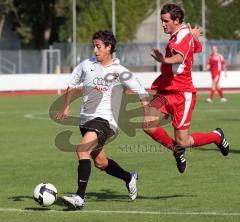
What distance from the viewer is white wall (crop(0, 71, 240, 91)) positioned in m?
49.8

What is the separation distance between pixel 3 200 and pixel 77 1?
63.4 m

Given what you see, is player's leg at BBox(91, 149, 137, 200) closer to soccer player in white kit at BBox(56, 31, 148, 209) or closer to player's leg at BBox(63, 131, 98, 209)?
soccer player in white kit at BBox(56, 31, 148, 209)

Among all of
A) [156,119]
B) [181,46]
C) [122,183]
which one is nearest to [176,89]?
[156,119]

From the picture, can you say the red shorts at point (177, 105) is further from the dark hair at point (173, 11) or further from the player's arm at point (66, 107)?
the player's arm at point (66, 107)

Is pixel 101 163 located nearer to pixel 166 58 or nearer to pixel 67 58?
pixel 166 58

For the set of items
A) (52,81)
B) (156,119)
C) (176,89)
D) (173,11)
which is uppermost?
(173,11)

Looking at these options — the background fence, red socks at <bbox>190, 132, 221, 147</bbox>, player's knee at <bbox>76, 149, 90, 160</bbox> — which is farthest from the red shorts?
the background fence

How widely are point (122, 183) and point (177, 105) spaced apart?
189 cm

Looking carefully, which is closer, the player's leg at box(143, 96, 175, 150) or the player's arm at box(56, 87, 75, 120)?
the player's arm at box(56, 87, 75, 120)

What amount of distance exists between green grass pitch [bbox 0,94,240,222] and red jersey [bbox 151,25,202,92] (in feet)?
4.71

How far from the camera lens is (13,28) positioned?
7750cm

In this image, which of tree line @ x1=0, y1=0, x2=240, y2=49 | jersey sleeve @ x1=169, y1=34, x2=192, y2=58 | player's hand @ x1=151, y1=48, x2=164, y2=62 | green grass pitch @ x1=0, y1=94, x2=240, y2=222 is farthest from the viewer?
tree line @ x1=0, y1=0, x2=240, y2=49

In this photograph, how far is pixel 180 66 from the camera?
39.2ft

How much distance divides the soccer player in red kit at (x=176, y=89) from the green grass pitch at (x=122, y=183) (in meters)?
0.72
